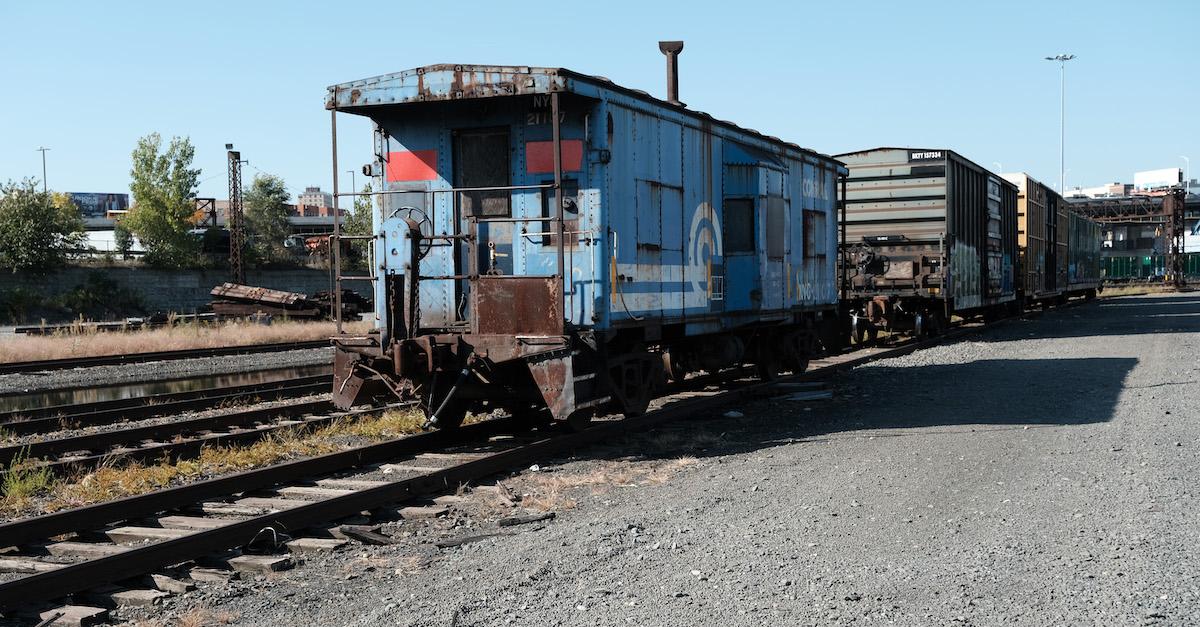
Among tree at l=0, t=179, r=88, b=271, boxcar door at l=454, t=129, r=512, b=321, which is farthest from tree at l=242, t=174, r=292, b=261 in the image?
boxcar door at l=454, t=129, r=512, b=321

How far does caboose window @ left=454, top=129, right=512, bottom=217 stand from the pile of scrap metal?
2645 centimetres

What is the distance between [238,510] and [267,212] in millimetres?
76717

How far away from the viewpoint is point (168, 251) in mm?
57562

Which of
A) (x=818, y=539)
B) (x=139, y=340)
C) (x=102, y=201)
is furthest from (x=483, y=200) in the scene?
(x=102, y=201)

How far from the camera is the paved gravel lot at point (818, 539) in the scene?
5039 mm

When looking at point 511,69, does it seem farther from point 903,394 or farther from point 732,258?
point 903,394

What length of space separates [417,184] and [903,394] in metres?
6.98

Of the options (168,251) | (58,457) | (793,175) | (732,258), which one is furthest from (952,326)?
(168,251)

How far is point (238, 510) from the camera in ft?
23.4

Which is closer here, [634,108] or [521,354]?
[521,354]

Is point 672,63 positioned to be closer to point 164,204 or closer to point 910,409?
point 910,409

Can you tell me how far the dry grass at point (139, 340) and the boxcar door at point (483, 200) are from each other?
591 inches

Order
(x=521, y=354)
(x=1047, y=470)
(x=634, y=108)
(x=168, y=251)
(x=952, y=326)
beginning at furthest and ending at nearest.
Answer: (x=168, y=251), (x=952, y=326), (x=634, y=108), (x=521, y=354), (x=1047, y=470)

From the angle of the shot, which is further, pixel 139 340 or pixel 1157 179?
pixel 1157 179
